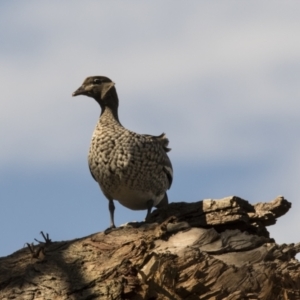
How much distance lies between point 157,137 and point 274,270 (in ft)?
10.8

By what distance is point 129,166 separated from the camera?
8531mm

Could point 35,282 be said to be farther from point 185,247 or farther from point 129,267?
point 185,247

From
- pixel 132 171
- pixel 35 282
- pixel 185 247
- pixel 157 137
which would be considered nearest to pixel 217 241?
pixel 185 247

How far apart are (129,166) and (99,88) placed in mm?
1266

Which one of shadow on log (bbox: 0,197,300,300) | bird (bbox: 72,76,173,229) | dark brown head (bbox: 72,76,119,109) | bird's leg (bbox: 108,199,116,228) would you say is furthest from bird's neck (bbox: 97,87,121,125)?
shadow on log (bbox: 0,197,300,300)

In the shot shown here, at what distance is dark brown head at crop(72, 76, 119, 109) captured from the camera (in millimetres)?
9422

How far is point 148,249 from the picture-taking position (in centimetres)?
629

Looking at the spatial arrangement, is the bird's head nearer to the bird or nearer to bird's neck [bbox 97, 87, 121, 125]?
bird's neck [bbox 97, 87, 121, 125]

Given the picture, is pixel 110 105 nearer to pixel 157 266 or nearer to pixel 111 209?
pixel 111 209

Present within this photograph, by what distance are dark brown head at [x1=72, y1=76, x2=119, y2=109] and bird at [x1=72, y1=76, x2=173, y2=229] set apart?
195 millimetres

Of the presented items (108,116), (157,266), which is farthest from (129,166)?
(157,266)

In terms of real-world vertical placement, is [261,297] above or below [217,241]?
below

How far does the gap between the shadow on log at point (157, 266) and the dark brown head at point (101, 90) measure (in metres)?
2.82

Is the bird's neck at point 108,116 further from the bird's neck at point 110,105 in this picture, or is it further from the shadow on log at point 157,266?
the shadow on log at point 157,266
